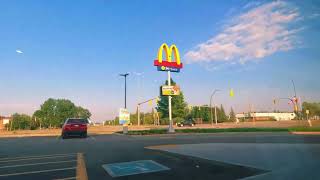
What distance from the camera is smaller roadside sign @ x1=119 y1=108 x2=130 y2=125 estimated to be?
39.1 metres

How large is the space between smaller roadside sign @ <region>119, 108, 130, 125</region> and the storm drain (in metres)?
27.9

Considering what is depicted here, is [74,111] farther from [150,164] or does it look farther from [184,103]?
[150,164]

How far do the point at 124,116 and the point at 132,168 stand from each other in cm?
2963

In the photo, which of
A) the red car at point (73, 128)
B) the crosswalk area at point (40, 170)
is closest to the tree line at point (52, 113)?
the red car at point (73, 128)

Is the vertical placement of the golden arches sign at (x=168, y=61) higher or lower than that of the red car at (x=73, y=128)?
higher

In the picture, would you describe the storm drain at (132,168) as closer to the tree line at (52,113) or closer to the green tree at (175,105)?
the green tree at (175,105)

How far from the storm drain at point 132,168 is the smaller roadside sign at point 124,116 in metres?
27.9

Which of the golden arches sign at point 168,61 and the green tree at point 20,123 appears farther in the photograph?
the green tree at point 20,123

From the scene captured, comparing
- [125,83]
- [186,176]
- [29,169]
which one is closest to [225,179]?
[186,176]

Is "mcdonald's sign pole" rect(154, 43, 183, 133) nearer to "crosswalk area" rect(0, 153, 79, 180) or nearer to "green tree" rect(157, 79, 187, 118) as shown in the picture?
"crosswalk area" rect(0, 153, 79, 180)

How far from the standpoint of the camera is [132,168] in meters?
9.95

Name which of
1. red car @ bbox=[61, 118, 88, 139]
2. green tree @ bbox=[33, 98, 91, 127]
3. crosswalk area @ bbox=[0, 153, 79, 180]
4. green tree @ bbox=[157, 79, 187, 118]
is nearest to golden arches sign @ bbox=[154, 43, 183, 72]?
red car @ bbox=[61, 118, 88, 139]

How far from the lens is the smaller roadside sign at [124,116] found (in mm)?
39062

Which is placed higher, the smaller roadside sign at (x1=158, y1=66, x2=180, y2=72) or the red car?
the smaller roadside sign at (x1=158, y1=66, x2=180, y2=72)
